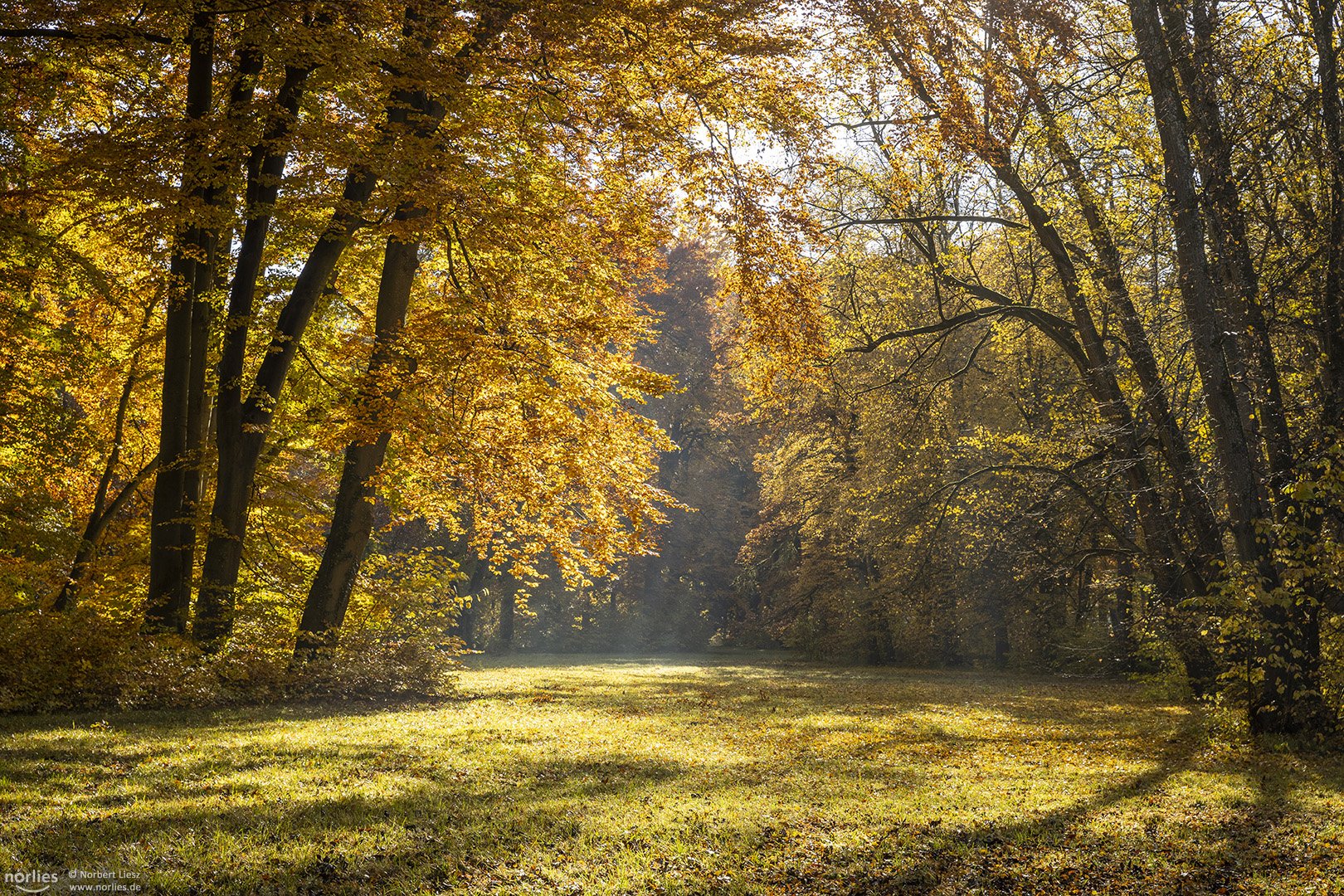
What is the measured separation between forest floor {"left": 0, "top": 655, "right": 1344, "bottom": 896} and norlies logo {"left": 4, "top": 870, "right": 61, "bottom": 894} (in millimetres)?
73

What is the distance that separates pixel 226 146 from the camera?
11359 mm

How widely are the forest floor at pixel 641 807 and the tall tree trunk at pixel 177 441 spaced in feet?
8.44

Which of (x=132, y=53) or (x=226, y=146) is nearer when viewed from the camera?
(x=226, y=146)

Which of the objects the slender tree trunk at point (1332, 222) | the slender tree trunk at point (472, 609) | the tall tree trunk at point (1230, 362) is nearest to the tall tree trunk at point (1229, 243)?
the tall tree trunk at point (1230, 362)

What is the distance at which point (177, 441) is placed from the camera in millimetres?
13438

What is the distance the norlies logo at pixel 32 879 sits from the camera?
462cm

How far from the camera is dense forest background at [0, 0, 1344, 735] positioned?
1111 centimetres

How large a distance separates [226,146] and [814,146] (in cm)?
767

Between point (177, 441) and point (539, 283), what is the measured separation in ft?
18.3

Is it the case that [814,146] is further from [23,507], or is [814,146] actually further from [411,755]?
[23,507]

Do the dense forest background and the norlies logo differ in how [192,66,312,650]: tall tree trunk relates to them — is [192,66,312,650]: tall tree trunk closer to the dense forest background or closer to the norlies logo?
the dense forest background

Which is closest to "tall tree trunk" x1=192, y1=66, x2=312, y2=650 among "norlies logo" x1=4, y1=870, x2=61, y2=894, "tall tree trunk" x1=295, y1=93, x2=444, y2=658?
"tall tree trunk" x1=295, y1=93, x2=444, y2=658

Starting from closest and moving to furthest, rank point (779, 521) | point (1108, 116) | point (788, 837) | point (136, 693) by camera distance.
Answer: point (788, 837)
point (136, 693)
point (1108, 116)
point (779, 521)

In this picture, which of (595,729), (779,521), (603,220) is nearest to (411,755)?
(595,729)
